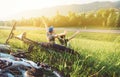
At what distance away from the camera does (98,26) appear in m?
3.55

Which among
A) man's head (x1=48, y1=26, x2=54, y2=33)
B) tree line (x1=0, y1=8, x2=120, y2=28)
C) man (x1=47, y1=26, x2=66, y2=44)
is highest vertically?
tree line (x1=0, y1=8, x2=120, y2=28)

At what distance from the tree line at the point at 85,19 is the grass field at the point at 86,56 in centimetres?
8

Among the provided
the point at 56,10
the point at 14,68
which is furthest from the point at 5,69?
the point at 56,10

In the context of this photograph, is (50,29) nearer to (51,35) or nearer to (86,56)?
(51,35)

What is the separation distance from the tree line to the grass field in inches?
3.0

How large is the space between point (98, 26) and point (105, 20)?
0.23ft

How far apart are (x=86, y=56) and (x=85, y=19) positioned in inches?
10.7

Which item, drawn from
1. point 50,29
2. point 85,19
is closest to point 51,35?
point 50,29

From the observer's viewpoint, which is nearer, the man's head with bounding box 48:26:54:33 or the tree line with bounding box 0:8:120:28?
the tree line with bounding box 0:8:120:28

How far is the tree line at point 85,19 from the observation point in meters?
3.49

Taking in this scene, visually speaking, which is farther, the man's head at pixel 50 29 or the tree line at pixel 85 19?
the man's head at pixel 50 29

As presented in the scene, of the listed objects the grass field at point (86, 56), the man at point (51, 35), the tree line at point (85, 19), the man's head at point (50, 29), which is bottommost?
the grass field at point (86, 56)

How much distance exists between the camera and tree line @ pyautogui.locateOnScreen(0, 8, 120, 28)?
3490 mm

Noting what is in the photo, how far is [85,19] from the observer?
3582 mm
